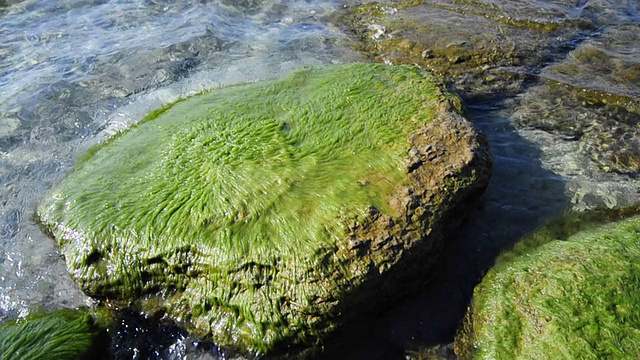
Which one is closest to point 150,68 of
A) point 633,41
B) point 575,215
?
point 575,215

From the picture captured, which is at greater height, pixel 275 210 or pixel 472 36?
pixel 472 36

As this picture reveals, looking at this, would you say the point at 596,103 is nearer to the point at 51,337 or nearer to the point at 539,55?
the point at 539,55

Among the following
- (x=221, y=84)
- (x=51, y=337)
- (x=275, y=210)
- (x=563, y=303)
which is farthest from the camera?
(x=221, y=84)

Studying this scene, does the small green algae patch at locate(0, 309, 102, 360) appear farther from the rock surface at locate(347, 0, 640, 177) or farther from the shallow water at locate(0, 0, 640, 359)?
the rock surface at locate(347, 0, 640, 177)

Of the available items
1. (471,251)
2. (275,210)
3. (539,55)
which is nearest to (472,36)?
(539,55)

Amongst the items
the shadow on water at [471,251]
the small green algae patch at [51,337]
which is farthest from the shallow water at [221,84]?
the small green algae patch at [51,337]

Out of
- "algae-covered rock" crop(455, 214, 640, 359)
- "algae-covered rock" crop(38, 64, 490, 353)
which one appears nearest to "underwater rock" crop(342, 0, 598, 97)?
"algae-covered rock" crop(38, 64, 490, 353)

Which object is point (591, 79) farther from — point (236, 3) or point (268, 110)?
point (236, 3)
